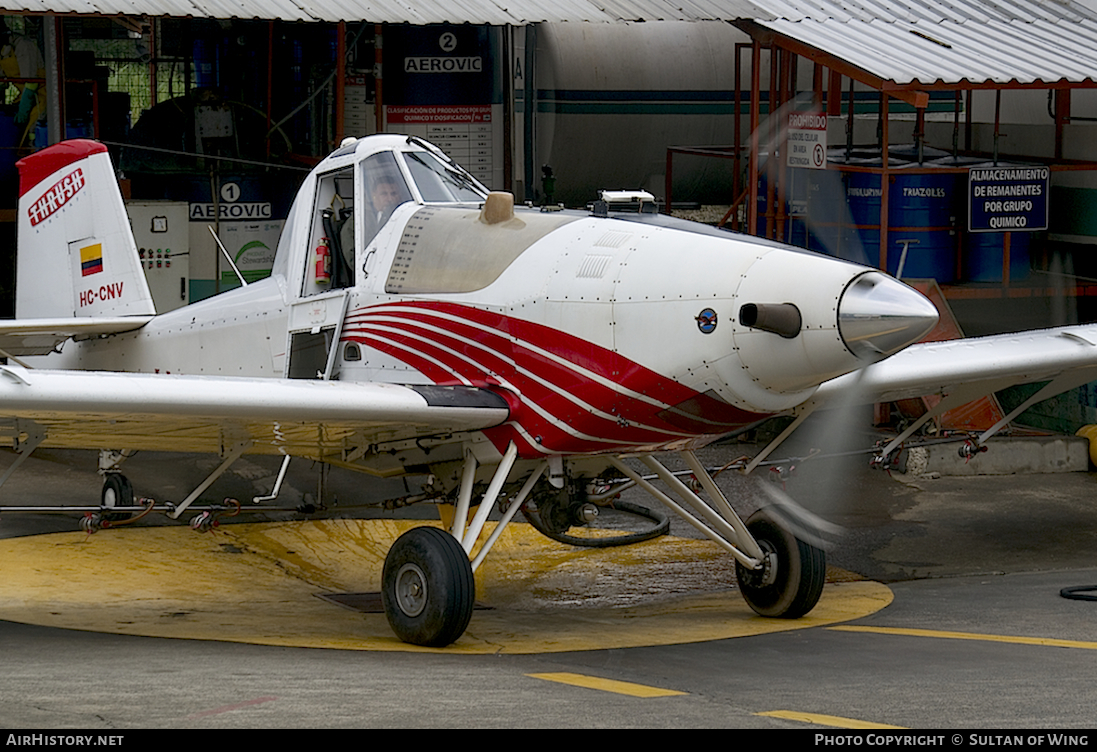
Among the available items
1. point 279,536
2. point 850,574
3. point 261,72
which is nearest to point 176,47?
point 261,72

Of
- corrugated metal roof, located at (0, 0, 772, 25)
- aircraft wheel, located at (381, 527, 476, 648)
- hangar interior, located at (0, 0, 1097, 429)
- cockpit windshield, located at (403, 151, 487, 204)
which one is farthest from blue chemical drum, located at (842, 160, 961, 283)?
aircraft wheel, located at (381, 527, 476, 648)

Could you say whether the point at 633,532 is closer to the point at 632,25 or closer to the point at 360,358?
the point at 360,358

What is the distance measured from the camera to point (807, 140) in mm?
14406

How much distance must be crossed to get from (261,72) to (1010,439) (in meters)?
10.0

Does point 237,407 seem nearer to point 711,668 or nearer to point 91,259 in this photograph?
point 711,668

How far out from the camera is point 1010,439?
13055mm

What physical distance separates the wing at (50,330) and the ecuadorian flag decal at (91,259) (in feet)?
1.73

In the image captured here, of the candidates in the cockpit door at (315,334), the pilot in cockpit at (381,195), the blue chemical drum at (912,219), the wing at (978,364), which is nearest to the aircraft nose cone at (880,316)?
the wing at (978,364)

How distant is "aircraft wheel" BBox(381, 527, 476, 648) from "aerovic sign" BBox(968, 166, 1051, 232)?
8.61m

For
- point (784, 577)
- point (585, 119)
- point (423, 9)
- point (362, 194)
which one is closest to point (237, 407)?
point (362, 194)

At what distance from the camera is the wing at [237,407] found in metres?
6.94

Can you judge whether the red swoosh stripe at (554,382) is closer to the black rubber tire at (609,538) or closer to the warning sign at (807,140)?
the black rubber tire at (609,538)

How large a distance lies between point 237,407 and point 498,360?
141cm
